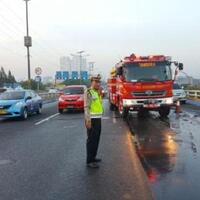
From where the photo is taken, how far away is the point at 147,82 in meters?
20.7

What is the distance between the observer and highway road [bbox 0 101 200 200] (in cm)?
721

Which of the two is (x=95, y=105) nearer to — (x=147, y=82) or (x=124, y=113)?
(x=147, y=82)

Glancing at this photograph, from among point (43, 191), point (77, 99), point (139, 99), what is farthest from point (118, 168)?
point (77, 99)

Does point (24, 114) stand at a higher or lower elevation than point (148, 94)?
lower

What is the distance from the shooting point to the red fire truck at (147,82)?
67.9ft

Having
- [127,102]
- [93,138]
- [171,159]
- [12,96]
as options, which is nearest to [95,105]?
[93,138]

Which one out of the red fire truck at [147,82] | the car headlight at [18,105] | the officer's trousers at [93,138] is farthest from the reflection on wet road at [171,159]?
the car headlight at [18,105]

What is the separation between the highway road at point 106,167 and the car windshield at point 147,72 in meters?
5.61

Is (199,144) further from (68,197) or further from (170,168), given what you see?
(68,197)

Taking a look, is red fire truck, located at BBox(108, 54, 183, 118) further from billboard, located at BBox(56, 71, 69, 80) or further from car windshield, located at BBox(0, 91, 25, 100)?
billboard, located at BBox(56, 71, 69, 80)

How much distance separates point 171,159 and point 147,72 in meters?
11.3

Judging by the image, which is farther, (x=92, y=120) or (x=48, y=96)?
(x=48, y=96)

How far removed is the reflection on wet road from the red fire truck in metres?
4.07

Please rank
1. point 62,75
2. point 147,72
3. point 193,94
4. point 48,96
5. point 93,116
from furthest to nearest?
1. point 62,75
2. point 48,96
3. point 193,94
4. point 147,72
5. point 93,116
